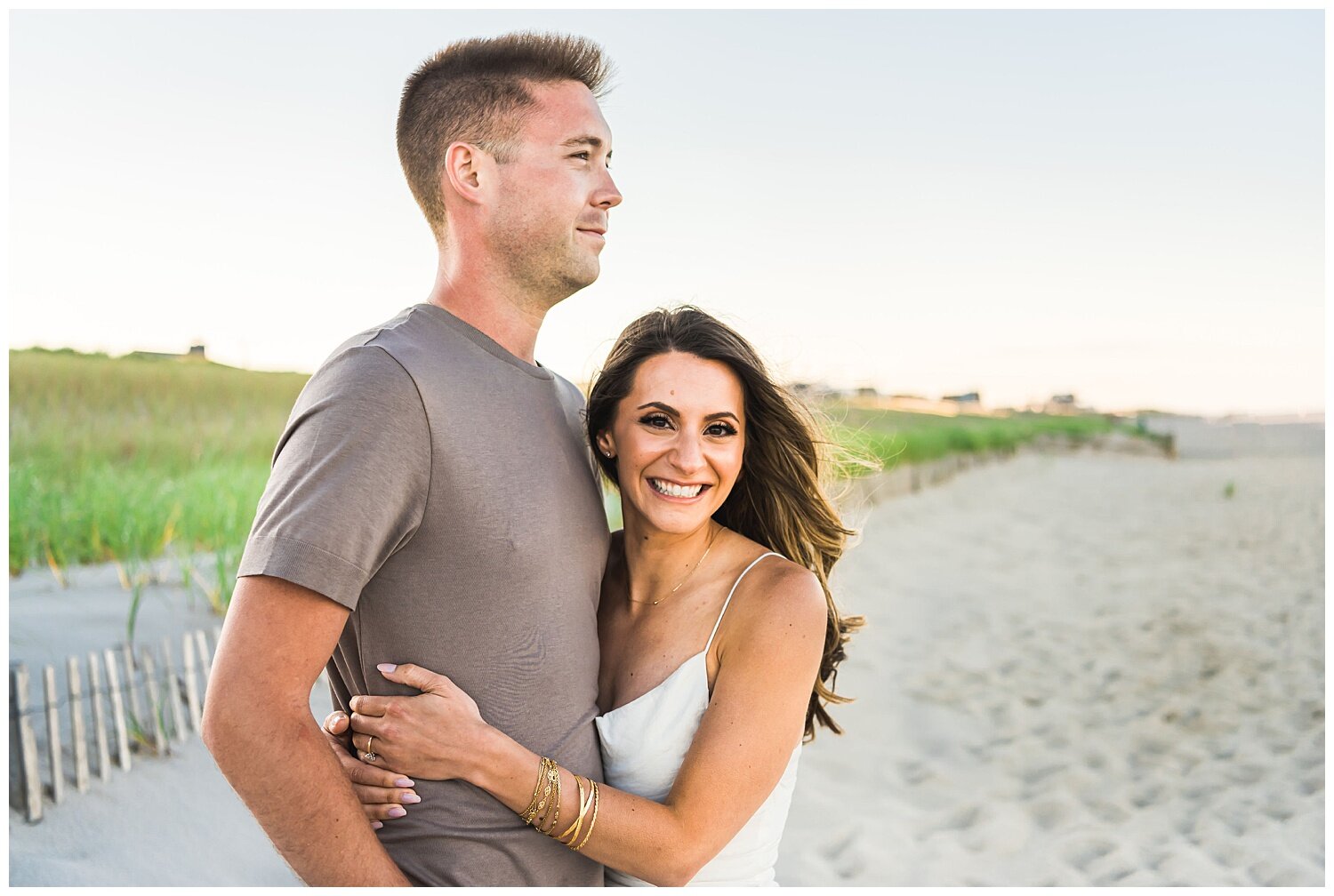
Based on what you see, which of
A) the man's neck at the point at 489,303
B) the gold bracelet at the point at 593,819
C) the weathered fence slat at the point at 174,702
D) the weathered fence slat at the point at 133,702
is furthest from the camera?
the weathered fence slat at the point at 174,702

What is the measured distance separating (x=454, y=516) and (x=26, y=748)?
374cm

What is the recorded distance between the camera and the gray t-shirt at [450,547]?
1897 millimetres

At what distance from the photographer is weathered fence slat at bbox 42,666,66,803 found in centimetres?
476

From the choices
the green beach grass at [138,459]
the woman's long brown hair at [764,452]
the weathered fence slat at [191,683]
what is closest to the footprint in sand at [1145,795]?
the green beach grass at [138,459]

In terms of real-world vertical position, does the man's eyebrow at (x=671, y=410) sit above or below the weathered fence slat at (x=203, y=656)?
above

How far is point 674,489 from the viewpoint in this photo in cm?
252

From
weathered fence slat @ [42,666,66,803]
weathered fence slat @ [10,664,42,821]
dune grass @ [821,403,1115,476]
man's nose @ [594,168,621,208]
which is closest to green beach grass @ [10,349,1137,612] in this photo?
weathered fence slat @ [42,666,66,803]

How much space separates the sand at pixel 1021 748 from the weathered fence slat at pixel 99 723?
0.30ft

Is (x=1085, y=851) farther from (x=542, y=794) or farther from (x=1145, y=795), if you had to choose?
(x=542, y=794)

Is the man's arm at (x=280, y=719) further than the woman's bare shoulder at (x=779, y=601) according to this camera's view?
No

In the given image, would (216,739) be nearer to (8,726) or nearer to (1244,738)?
(8,726)

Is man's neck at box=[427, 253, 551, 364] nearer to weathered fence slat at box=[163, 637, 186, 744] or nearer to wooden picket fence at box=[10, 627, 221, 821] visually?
wooden picket fence at box=[10, 627, 221, 821]

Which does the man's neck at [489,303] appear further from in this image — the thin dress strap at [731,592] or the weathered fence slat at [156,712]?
the weathered fence slat at [156,712]

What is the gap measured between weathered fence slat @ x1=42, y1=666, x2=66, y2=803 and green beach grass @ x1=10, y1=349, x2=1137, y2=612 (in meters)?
1.66
